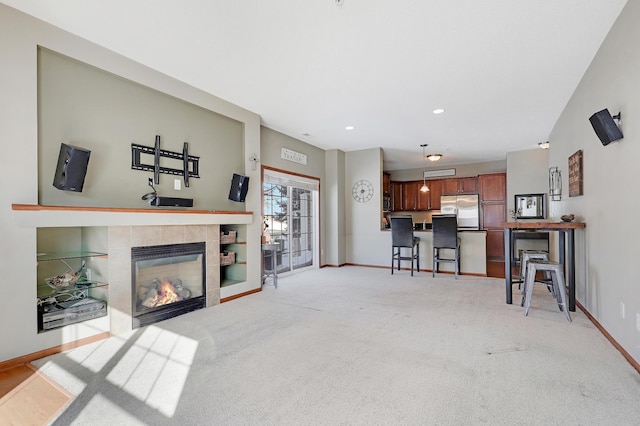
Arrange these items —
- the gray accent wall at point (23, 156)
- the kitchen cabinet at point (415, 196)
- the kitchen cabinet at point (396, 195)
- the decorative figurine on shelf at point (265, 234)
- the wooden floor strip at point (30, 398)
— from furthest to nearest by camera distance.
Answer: the kitchen cabinet at point (396, 195) → the kitchen cabinet at point (415, 196) → the decorative figurine on shelf at point (265, 234) → the gray accent wall at point (23, 156) → the wooden floor strip at point (30, 398)

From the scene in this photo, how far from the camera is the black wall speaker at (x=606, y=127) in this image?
7.73ft

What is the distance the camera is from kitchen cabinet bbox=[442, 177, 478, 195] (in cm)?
850

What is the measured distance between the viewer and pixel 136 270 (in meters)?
3.10

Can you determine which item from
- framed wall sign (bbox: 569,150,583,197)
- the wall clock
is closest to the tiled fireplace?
the wall clock

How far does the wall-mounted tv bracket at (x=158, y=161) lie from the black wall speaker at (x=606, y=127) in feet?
13.1

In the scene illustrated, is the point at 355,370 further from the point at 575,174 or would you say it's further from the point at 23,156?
the point at 575,174

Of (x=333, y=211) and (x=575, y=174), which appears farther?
(x=333, y=211)

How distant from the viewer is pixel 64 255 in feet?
8.95

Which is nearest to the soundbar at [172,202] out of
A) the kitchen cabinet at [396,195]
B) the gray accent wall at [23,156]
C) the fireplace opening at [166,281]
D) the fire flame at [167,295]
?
the fireplace opening at [166,281]

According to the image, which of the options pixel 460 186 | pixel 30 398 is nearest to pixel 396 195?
pixel 460 186

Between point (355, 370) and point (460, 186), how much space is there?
7670 mm

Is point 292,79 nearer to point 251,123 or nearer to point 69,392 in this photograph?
point 251,123

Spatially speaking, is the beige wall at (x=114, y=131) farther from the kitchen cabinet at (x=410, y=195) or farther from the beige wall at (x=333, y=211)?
the kitchen cabinet at (x=410, y=195)

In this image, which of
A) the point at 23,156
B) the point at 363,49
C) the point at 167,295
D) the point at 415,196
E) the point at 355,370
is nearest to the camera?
the point at 355,370
